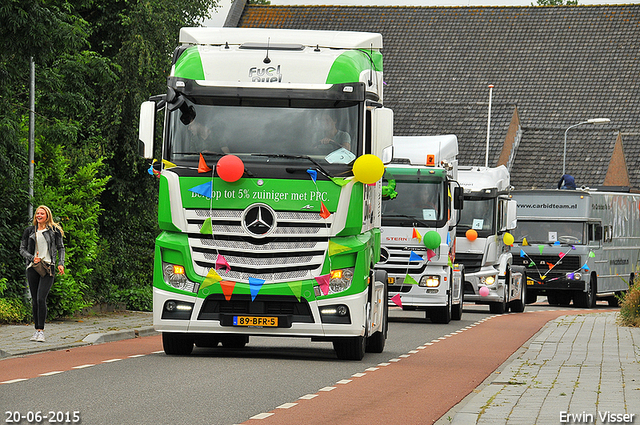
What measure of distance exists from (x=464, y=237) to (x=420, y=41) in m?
38.2

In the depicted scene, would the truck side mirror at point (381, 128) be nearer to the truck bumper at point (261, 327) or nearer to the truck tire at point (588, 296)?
the truck bumper at point (261, 327)

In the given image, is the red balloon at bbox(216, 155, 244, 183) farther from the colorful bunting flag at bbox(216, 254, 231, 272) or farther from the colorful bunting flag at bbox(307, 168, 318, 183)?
the colorful bunting flag at bbox(216, 254, 231, 272)

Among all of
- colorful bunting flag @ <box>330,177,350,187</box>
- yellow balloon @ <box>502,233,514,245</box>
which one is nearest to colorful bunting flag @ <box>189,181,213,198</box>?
colorful bunting flag @ <box>330,177,350,187</box>

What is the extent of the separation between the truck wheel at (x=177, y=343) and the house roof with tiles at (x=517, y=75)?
3984 cm

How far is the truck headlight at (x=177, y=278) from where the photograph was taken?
1415 cm

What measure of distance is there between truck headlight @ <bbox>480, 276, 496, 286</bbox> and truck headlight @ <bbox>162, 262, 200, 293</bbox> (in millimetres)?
16799

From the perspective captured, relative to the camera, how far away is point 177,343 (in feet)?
49.6

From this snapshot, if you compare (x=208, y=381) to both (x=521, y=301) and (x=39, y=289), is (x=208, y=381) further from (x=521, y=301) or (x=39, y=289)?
(x=521, y=301)

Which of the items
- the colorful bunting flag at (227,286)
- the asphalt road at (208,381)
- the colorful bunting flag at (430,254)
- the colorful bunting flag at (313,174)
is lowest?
the asphalt road at (208,381)

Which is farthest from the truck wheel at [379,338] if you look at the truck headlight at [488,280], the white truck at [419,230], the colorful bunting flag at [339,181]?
the truck headlight at [488,280]

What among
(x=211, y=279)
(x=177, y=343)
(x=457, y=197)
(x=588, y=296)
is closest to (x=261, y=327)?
(x=211, y=279)

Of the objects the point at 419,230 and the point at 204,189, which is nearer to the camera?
the point at 204,189

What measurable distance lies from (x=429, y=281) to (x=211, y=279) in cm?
1090

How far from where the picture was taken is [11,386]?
11.4 m
